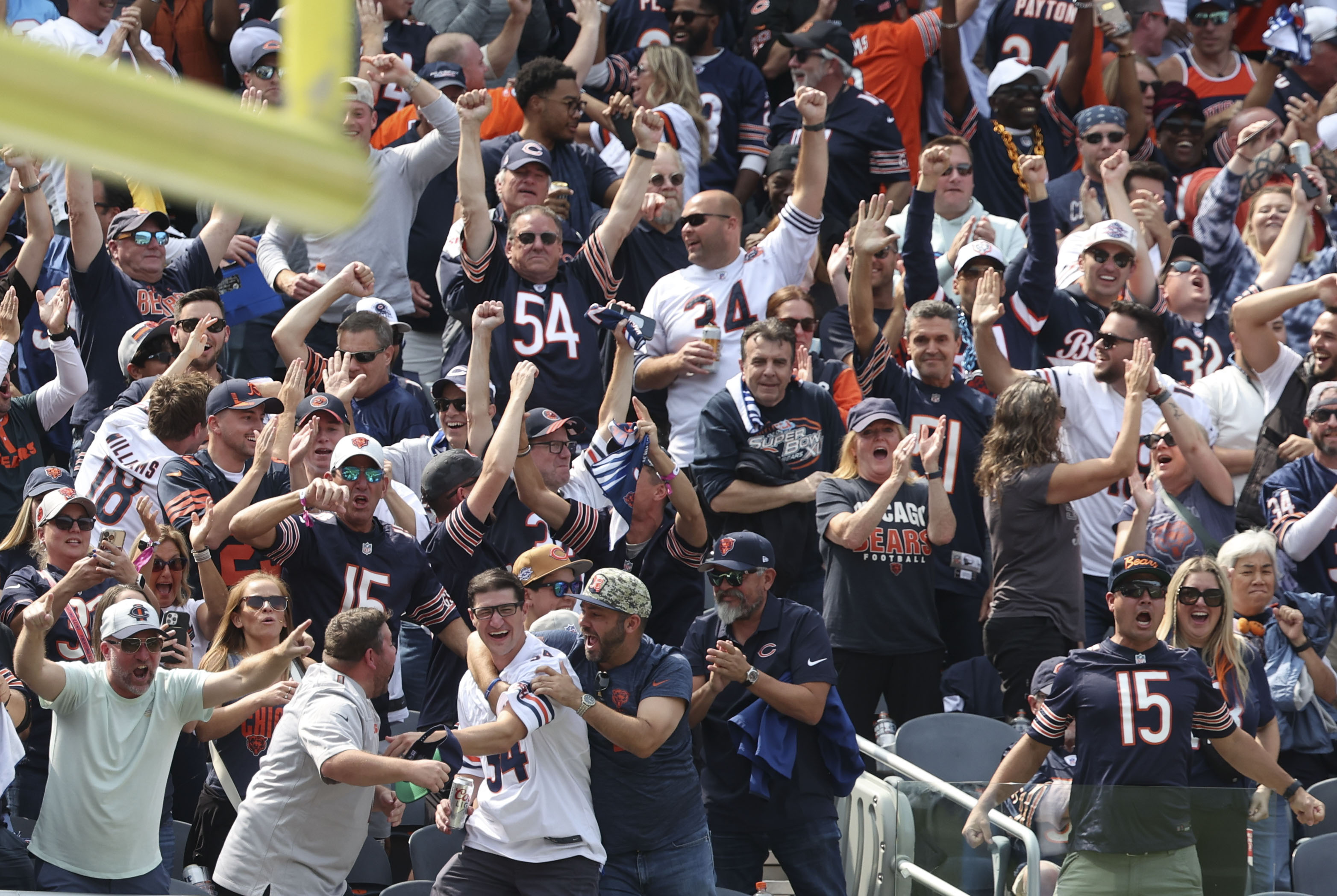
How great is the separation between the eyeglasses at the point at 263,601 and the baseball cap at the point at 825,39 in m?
5.83

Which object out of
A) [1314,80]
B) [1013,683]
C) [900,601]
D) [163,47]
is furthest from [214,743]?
[1314,80]

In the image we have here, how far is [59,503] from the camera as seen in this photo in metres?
6.25

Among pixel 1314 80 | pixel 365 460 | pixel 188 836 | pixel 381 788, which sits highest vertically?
pixel 1314 80

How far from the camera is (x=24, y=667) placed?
545 cm

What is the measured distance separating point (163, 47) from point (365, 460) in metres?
5.91

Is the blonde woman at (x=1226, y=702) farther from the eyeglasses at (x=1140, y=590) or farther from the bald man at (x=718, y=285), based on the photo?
the bald man at (x=718, y=285)

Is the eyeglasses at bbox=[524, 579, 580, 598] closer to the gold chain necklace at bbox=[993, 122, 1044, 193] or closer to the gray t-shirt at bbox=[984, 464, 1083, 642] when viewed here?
the gray t-shirt at bbox=[984, 464, 1083, 642]

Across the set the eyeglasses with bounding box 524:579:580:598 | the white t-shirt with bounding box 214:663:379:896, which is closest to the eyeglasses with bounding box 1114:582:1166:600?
the eyeglasses with bounding box 524:579:580:598

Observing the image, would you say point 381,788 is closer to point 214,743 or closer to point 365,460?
point 214,743

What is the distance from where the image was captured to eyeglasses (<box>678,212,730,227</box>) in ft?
27.1

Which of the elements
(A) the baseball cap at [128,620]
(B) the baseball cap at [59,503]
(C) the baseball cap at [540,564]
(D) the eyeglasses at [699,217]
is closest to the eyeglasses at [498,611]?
(C) the baseball cap at [540,564]

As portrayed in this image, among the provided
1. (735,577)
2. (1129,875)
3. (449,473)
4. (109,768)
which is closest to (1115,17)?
(449,473)

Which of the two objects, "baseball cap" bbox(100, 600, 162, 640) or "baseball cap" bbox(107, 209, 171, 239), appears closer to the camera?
"baseball cap" bbox(100, 600, 162, 640)

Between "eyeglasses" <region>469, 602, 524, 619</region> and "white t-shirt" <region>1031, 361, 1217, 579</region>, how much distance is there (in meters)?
3.17
